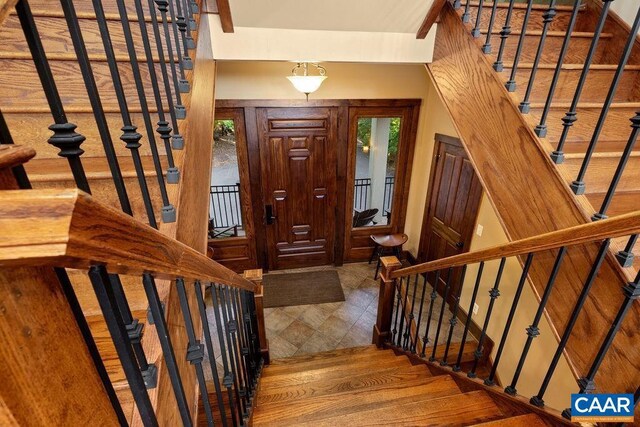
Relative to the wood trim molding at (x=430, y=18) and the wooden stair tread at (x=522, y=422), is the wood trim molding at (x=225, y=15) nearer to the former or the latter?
the wood trim molding at (x=430, y=18)

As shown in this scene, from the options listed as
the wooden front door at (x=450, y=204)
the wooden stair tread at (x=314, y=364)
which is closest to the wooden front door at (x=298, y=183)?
the wooden front door at (x=450, y=204)

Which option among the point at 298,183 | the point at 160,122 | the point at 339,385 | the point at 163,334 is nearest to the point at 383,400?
the point at 339,385

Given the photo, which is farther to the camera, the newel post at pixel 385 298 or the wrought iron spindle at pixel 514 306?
the newel post at pixel 385 298

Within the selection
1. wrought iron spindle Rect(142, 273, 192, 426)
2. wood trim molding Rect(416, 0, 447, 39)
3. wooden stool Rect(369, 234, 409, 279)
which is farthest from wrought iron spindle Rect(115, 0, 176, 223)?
wooden stool Rect(369, 234, 409, 279)

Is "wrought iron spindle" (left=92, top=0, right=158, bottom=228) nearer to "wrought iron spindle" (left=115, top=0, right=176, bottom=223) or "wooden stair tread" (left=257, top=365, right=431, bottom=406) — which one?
"wrought iron spindle" (left=115, top=0, right=176, bottom=223)

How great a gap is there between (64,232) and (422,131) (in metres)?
4.27

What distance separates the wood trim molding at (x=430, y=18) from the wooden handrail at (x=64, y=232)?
85.4 inches

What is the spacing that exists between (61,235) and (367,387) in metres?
1.90

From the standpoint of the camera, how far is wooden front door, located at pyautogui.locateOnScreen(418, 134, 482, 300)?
3352mm

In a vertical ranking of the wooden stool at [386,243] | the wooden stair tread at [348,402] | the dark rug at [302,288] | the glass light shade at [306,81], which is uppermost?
the glass light shade at [306,81]

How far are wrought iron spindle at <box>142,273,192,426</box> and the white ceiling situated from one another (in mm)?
1854

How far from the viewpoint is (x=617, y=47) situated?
195 cm

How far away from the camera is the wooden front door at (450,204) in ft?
11.0

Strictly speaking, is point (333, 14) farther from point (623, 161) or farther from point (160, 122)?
point (623, 161)
